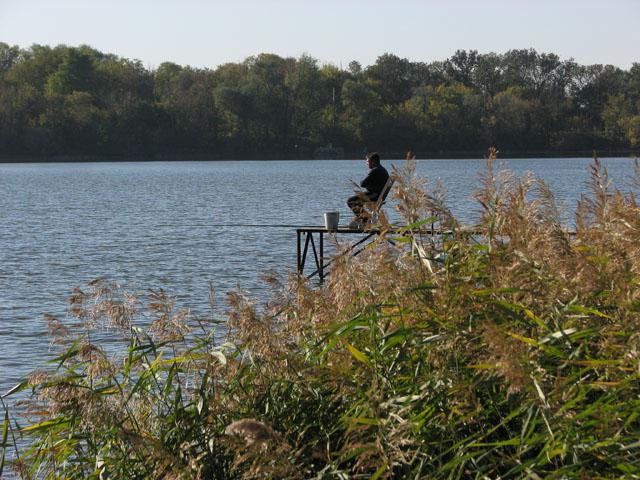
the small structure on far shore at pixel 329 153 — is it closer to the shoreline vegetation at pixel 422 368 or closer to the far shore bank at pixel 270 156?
the far shore bank at pixel 270 156

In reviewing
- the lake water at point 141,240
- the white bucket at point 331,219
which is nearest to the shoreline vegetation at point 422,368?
the lake water at point 141,240

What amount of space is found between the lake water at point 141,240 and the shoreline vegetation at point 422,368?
665 millimetres

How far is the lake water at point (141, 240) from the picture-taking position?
1966cm

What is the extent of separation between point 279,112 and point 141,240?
10961cm

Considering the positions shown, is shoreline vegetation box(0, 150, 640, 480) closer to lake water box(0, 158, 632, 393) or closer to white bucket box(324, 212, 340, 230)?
lake water box(0, 158, 632, 393)

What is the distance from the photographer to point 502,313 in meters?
4.42

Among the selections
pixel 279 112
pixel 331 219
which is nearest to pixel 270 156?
pixel 279 112

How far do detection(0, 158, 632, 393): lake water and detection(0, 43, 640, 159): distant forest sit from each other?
62.8 metres

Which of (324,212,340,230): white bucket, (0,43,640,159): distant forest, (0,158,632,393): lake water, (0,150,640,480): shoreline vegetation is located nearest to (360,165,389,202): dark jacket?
(324,212,340,230): white bucket

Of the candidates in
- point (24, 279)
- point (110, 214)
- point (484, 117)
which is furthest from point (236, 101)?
point (24, 279)

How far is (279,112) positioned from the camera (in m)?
144

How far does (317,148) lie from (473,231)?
146 meters

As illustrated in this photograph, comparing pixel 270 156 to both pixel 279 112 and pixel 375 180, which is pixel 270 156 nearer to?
pixel 279 112

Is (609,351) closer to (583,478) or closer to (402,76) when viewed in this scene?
(583,478)
